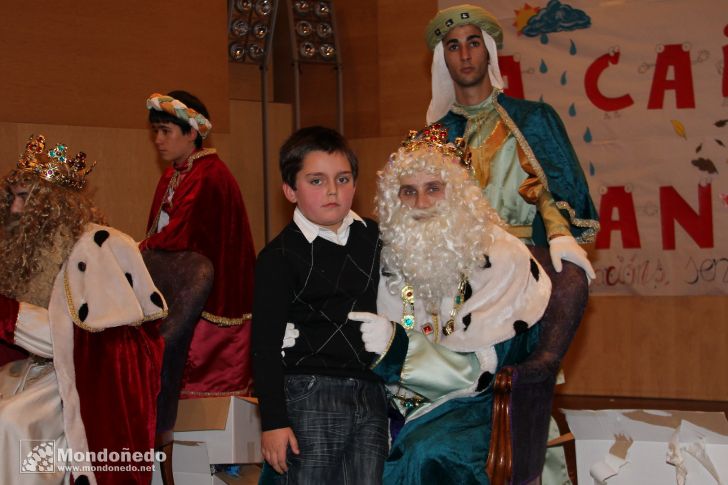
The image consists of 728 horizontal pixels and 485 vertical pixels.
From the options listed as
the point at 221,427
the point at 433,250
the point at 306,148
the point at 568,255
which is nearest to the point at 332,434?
the point at 433,250

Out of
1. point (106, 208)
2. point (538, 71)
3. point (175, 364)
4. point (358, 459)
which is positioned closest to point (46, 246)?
point (175, 364)

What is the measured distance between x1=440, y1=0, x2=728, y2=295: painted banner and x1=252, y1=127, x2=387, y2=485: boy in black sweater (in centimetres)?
354

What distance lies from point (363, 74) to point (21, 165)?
3976 mm

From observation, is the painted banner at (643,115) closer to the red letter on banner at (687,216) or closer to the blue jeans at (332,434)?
the red letter on banner at (687,216)

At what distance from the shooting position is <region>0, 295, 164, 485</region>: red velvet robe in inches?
119

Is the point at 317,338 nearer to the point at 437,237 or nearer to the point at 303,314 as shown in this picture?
the point at 303,314

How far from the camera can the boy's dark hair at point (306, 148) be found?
261cm

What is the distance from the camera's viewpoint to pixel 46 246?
10.2 feet

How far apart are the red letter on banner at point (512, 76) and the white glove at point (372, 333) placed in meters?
3.84

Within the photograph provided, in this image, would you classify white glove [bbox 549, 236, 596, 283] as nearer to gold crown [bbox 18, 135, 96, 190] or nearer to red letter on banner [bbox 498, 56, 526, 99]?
gold crown [bbox 18, 135, 96, 190]

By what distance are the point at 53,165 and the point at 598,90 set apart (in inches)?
147

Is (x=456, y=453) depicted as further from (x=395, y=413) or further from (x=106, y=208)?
(x=106, y=208)

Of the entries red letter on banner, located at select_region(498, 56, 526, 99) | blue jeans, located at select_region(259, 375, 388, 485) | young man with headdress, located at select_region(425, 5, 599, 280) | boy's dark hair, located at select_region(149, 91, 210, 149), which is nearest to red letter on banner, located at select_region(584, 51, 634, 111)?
red letter on banner, located at select_region(498, 56, 526, 99)

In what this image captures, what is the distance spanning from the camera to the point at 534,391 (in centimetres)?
279
